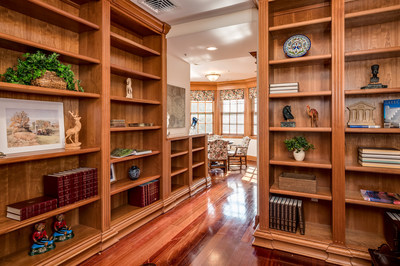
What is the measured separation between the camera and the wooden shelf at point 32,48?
1719 millimetres

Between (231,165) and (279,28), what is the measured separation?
16.9ft

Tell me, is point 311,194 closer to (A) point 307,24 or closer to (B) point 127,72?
(A) point 307,24

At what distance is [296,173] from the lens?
103 inches

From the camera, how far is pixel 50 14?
79.7 inches

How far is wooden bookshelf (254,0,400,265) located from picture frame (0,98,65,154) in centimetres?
206

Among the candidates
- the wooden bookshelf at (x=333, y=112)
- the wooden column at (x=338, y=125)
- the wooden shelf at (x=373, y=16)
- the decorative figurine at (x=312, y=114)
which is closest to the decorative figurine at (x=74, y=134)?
the wooden bookshelf at (x=333, y=112)

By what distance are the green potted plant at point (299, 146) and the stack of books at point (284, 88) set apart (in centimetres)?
52

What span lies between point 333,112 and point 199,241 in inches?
75.0

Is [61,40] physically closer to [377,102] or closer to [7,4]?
[7,4]

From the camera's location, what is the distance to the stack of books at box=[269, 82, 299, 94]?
240 centimetres

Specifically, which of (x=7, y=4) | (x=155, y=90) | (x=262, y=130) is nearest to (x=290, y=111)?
(x=262, y=130)

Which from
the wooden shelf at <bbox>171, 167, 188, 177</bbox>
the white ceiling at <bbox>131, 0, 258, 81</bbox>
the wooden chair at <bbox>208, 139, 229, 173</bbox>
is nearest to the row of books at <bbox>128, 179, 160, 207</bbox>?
the wooden shelf at <bbox>171, 167, 188, 177</bbox>

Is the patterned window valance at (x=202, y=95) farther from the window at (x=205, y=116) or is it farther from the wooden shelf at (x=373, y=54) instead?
the wooden shelf at (x=373, y=54)

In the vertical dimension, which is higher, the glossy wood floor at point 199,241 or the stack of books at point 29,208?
the stack of books at point 29,208
